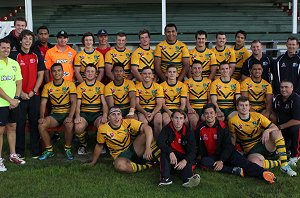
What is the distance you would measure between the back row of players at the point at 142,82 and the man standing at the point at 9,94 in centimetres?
17

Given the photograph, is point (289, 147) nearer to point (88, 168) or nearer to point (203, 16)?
point (88, 168)

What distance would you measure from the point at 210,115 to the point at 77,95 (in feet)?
7.49

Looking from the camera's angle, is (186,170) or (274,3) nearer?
(186,170)

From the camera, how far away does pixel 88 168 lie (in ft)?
19.1

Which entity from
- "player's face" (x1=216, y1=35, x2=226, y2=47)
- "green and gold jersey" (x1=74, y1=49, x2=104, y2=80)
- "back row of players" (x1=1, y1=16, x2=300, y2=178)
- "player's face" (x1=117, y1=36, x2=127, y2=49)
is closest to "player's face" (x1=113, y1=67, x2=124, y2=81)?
"back row of players" (x1=1, y1=16, x2=300, y2=178)

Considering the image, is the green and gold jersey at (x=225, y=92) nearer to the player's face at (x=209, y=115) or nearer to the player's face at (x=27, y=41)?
the player's face at (x=209, y=115)

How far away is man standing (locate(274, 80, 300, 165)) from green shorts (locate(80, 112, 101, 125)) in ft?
9.48

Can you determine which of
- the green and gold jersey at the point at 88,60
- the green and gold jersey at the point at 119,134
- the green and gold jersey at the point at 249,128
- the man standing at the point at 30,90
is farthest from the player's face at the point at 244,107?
the man standing at the point at 30,90

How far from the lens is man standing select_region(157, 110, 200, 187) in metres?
5.19

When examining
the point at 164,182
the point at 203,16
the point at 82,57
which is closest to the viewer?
the point at 164,182

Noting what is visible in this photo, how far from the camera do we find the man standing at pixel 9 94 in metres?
5.80

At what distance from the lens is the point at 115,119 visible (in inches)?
223

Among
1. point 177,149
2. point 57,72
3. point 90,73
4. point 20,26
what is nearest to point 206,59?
point 90,73

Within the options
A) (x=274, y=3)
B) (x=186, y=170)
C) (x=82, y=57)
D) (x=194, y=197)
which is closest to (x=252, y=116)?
(x=186, y=170)
